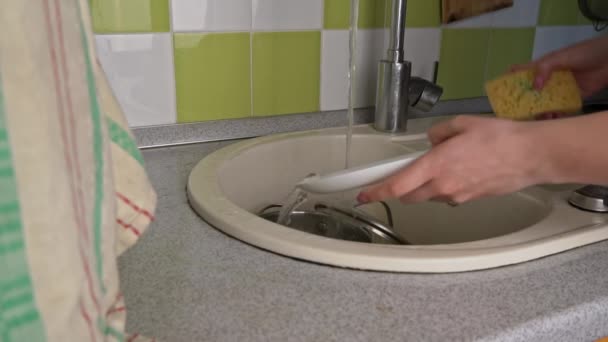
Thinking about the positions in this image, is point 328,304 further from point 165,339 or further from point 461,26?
point 461,26

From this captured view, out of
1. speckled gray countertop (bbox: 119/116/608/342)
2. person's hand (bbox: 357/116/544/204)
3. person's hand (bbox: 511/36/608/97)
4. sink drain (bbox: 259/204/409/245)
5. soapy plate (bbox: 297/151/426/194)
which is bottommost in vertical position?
sink drain (bbox: 259/204/409/245)

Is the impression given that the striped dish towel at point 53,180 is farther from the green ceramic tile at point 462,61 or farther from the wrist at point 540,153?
the green ceramic tile at point 462,61

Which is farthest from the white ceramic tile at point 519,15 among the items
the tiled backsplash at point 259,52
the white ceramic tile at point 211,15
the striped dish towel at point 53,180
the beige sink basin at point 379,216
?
the striped dish towel at point 53,180

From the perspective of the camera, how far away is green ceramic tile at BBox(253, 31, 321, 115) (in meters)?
0.87

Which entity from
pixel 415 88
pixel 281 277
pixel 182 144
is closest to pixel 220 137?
pixel 182 144

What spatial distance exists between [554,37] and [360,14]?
0.54 m

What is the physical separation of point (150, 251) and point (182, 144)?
0.37 meters

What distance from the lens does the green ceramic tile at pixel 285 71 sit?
0.87 metres

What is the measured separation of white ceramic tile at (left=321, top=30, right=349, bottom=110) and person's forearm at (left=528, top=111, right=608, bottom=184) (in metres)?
0.51

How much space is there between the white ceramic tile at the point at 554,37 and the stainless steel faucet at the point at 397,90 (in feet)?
1.42

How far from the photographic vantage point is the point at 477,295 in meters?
0.43

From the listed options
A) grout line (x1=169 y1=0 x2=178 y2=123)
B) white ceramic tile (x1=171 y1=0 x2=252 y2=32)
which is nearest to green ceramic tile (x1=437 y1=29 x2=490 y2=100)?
white ceramic tile (x1=171 y1=0 x2=252 y2=32)

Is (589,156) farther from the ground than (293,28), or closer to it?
closer to it

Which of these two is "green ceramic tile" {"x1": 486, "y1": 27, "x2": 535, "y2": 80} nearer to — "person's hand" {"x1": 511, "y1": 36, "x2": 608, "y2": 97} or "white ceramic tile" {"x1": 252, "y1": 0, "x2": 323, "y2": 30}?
"person's hand" {"x1": 511, "y1": 36, "x2": 608, "y2": 97}
